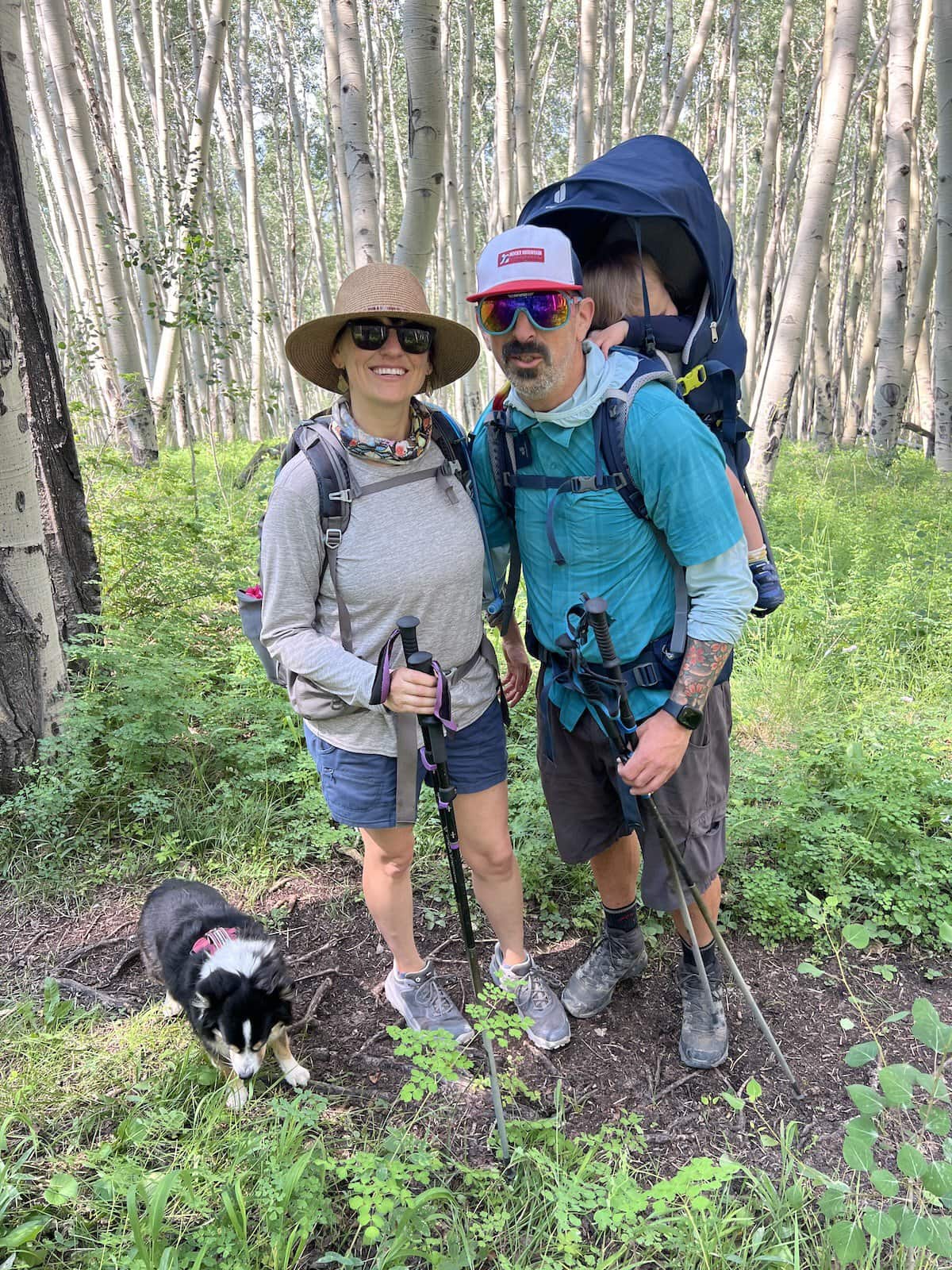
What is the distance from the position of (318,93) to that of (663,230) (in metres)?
29.2

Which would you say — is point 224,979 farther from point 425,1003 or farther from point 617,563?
point 617,563

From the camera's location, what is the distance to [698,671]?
85.2 inches

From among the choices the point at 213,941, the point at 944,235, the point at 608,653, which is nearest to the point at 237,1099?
the point at 213,941

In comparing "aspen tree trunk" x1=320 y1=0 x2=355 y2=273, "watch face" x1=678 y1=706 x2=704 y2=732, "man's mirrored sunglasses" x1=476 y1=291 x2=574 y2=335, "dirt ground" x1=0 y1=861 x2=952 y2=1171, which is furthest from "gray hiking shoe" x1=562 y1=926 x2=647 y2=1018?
"aspen tree trunk" x1=320 y1=0 x2=355 y2=273

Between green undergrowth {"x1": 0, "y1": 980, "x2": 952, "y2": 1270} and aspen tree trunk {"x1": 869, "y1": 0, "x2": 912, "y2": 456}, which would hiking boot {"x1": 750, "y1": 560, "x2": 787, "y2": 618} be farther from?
aspen tree trunk {"x1": 869, "y1": 0, "x2": 912, "y2": 456}

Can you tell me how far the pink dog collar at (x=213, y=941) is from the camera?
2541 mm

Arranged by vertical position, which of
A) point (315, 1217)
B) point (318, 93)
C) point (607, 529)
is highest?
point (318, 93)

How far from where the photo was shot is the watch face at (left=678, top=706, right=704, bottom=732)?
7.16 ft

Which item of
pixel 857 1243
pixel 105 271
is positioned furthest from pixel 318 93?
pixel 857 1243

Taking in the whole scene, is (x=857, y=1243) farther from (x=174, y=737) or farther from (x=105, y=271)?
(x=105, y=271)

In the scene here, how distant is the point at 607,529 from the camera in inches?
86.2

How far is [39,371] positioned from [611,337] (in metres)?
3.18

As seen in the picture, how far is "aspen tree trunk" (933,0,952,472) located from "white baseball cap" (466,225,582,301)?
8.18m

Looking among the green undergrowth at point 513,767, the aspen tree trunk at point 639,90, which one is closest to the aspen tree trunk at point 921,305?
the aspen tree trunk at point 639,90
